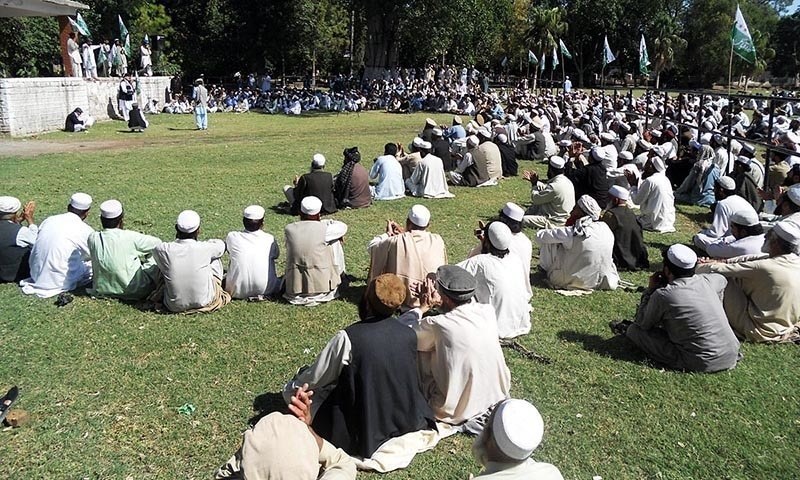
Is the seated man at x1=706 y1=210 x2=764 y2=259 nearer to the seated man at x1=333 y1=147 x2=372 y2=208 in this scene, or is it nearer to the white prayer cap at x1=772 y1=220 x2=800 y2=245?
the white prayer cap at x1=772 y1=220 x2=800 y2=245

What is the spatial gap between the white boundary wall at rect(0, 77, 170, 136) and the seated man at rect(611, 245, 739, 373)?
19147 mm

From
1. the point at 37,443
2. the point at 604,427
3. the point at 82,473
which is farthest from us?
the point at 604,427

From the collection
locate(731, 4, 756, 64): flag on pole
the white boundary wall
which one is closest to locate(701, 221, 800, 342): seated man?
locate(731, 4, 756, 64): flag on pole

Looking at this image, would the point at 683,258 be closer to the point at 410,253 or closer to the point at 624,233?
the point at 410,253

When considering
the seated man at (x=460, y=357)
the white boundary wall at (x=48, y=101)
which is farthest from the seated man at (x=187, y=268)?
the white boundary wall at (x=48, y=101)

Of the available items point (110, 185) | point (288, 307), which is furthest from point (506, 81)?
point (288, 307)

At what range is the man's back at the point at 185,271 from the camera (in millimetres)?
6062

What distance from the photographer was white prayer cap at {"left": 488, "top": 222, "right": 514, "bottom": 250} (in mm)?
5539

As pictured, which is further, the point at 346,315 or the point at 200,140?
the point at 200,140

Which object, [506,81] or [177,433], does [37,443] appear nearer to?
[177,433]

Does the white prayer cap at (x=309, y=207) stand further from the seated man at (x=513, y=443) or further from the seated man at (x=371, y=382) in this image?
the seated man at (x=513, y=443)

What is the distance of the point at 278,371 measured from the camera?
5191 mm

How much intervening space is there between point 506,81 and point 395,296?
171 feet

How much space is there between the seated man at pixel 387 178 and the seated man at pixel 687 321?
7009 millimetres
